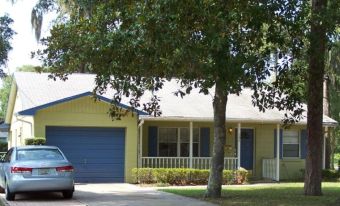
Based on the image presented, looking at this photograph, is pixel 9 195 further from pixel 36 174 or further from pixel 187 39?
pixel 187 39

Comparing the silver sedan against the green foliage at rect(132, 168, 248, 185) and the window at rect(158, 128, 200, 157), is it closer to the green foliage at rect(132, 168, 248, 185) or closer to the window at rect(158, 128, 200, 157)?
the green foliage at rect(132, 168, 248, 185)

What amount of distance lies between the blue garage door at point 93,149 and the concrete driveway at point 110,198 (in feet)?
10.6

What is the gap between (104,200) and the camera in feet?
51.0

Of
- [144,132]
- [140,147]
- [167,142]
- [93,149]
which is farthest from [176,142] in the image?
[93,149]

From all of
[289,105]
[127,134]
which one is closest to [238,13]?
[289,105]

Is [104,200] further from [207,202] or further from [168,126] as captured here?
[168,126]

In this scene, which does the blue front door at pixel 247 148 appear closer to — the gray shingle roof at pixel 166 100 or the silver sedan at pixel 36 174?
the gray shingle roof at pixel 166 100

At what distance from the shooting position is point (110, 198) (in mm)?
16109

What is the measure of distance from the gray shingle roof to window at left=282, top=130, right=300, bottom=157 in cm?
142

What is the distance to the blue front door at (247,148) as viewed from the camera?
2614cm

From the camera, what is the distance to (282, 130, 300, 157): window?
26.7 m

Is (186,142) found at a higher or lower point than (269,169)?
higher

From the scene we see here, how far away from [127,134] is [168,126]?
2711mm

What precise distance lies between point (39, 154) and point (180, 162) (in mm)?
9677
